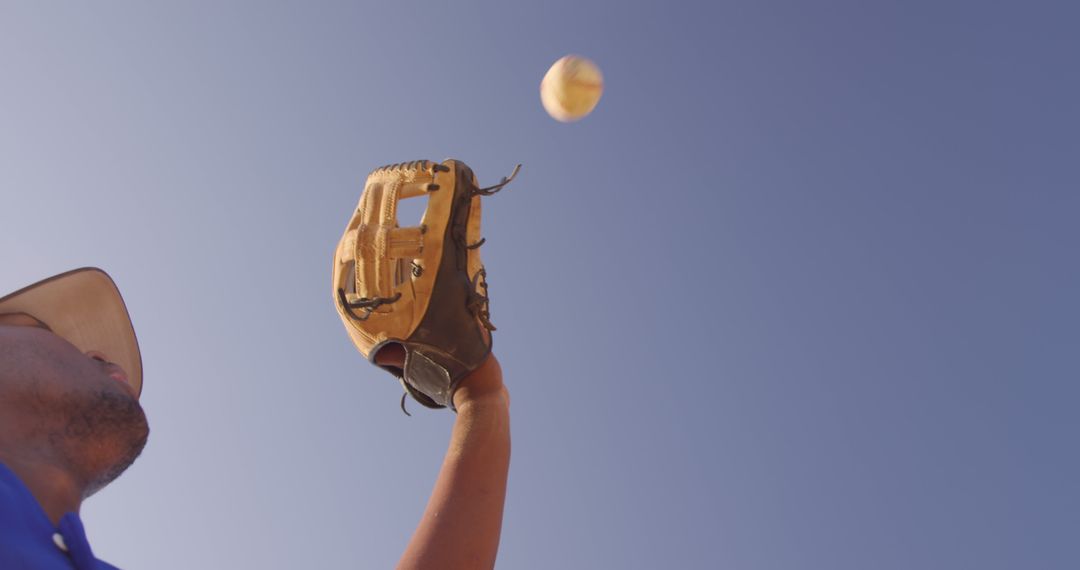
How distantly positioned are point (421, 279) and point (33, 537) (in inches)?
105

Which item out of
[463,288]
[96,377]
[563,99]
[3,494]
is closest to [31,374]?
[96,377]

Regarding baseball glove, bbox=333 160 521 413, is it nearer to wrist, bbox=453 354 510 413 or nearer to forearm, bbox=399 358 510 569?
wrist, bbox=453 354 510 413

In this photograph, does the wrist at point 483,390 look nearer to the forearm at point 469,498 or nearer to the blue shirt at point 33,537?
the forearm at point 469,498

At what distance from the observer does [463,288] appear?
5.00m

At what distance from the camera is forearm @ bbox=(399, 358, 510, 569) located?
343 cm

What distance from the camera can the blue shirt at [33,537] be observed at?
7.57 feet

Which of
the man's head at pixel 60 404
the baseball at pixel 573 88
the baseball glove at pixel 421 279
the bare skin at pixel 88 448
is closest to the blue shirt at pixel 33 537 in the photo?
the bare skin at pixel 88 448

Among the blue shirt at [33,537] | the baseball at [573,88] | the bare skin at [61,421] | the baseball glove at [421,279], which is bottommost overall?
Answer: the blue shirt at [33,537]

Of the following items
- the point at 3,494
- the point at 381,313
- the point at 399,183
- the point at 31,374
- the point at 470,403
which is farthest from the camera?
the point at 399,183

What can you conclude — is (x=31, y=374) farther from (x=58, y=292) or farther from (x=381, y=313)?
(x=381, y=313)

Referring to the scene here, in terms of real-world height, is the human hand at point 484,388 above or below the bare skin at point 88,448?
above

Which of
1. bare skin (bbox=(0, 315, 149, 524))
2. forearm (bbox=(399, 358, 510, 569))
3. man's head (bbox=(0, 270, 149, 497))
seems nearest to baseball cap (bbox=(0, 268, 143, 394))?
man's head (bbox=(0, 270, 149, 497))

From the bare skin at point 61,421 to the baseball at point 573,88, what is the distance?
153 inches

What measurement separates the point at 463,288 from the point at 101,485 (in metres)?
2.21
